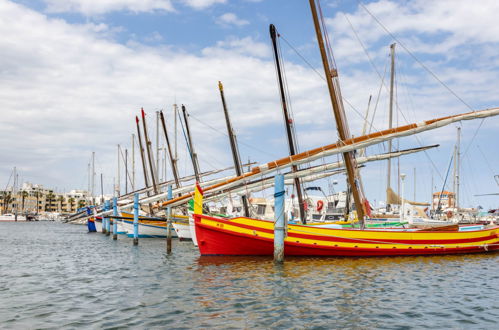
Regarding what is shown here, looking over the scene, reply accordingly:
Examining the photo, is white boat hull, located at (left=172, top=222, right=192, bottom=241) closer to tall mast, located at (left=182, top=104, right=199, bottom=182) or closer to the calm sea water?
tall mast, located at (left=182, top=104, right=199, bottom=182)

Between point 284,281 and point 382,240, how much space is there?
373 inches

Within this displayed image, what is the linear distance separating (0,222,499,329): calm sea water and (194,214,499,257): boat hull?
728mm

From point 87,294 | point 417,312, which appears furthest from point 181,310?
point 417,312

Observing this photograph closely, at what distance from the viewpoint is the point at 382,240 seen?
80.9 ft

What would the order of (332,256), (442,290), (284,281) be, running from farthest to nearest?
(332,256)
(284,281)
(442,290)

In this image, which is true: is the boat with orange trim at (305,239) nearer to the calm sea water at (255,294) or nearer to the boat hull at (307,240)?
the boat hull at (307,240)

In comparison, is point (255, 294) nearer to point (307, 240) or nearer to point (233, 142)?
point (307, 240)

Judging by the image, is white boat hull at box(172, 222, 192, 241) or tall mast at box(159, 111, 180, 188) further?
tall mast at box(159, 111, 180, 188)

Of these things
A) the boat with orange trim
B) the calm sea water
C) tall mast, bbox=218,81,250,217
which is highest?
tall mast, bbox=218,81,250,217

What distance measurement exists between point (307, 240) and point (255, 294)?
952 cm

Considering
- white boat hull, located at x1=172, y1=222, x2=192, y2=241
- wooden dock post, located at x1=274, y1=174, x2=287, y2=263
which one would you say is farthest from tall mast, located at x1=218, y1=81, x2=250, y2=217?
wooden dock post, located at x1=274, y1=174, x2=287, y2=263

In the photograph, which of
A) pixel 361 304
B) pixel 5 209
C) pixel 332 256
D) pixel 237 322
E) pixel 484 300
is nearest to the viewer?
pixel 237 322

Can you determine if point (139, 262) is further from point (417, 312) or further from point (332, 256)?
point (417, 312)

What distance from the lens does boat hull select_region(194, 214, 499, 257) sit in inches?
945
